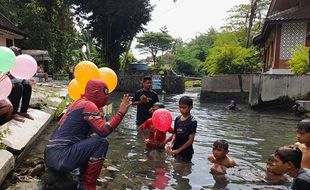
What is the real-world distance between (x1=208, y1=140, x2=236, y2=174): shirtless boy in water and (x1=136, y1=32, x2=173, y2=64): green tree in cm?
8186

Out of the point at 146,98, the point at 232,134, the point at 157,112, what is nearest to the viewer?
the point at 157,112

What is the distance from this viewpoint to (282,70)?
79.3ft

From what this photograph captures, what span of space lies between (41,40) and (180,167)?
32.6 meters

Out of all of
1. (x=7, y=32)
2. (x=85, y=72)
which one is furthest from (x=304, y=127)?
(x=7, y=32)

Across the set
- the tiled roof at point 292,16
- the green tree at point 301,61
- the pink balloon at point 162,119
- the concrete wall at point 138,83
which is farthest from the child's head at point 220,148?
the concrete wall at point 138,83

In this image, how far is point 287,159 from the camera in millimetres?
4730

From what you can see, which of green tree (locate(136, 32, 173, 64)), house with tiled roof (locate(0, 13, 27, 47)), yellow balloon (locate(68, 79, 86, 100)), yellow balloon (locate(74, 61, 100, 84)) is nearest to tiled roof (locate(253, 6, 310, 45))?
house with tiled roof (locate(0, 13, 27, 47))

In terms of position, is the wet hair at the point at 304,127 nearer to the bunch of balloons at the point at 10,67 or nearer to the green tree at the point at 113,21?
the bunch of balloons at the point at 10,67

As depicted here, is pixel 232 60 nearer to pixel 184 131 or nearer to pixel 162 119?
pixel 162 119

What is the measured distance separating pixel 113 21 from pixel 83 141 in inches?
1445

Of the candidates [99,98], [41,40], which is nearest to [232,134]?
[99,98]

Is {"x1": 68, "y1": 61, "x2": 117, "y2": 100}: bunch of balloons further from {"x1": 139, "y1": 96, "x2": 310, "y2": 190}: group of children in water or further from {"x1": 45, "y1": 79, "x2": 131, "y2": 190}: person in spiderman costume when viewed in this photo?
{"x1": 45, "y1": 79, "x2": 131, "y2": 190}: person in spiderman costume

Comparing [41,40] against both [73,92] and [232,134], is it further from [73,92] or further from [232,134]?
[73,92]

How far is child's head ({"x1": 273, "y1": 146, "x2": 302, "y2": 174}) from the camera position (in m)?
4.61
